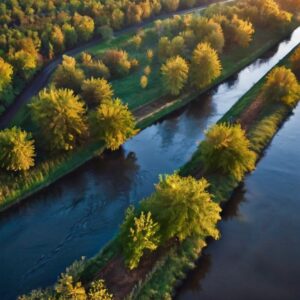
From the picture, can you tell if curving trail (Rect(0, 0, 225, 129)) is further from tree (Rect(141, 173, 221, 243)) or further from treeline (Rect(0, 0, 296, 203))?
tree (Rect(141, 173, 221, 243))

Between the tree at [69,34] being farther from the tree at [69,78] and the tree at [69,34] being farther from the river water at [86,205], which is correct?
the river water at [86,205]

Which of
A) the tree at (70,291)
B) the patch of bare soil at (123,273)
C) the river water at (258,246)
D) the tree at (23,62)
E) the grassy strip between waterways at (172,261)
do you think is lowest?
the river water at (258,246)

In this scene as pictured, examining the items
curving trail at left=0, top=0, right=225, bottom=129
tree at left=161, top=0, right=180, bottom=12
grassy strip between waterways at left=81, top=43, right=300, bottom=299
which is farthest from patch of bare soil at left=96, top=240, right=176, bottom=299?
tree at left=161, top=0, right=180, bottom=12

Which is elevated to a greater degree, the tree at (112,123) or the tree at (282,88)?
the tree at (112,123)

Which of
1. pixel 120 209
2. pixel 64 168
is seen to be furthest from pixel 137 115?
pixel 120 209

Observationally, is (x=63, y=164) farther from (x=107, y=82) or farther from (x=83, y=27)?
(x=83, y=27)

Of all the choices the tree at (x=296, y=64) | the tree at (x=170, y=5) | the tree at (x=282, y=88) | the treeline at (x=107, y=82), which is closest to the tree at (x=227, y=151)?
the treeline at (x=107, y=82)
